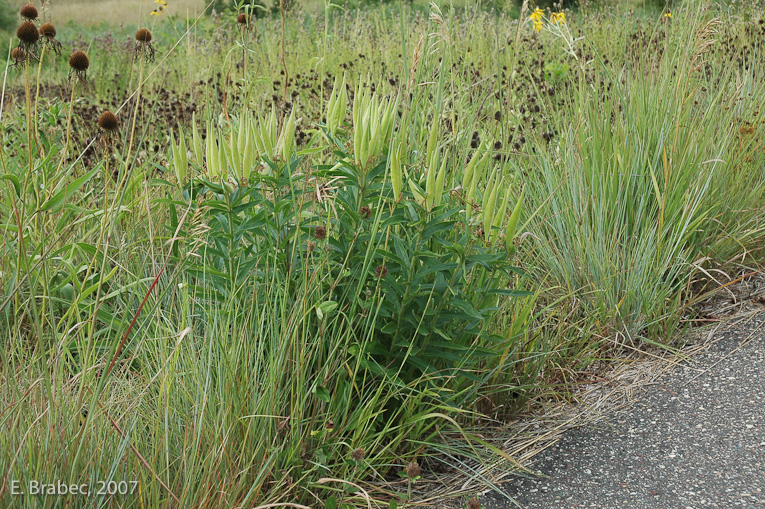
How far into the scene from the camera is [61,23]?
68.9ft

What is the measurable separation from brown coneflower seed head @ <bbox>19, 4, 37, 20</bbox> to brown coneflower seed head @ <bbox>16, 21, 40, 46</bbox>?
7.7 inches

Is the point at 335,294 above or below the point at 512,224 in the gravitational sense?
below

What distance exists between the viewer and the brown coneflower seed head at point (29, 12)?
6.74ft

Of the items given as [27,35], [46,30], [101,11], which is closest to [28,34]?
[27,35]

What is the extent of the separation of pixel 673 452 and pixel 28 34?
7.59 feet

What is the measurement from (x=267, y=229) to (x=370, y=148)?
39cm

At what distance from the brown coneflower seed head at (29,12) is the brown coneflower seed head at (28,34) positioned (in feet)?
0.64

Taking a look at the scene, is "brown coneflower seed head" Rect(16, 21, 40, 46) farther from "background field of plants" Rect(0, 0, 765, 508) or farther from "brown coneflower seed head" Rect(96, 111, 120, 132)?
"brown coneflower seed head" Rect(96, 111, 120, 132)

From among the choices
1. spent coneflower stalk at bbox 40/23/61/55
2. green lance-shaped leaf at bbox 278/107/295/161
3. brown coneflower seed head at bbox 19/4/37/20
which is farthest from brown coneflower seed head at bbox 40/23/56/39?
green lance-shaped leaf at bbox 278/107/295/161

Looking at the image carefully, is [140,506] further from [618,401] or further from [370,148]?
[618,401]

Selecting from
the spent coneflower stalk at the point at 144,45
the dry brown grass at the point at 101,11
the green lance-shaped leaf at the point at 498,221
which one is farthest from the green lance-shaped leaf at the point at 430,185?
the dry brown grass at the point at 101,11

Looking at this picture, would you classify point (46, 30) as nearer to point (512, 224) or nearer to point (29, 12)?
point (29, 12)

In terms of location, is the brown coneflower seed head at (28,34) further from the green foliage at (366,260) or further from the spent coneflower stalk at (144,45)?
the green foliage at (366,260)

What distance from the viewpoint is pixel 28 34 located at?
1863 mm
